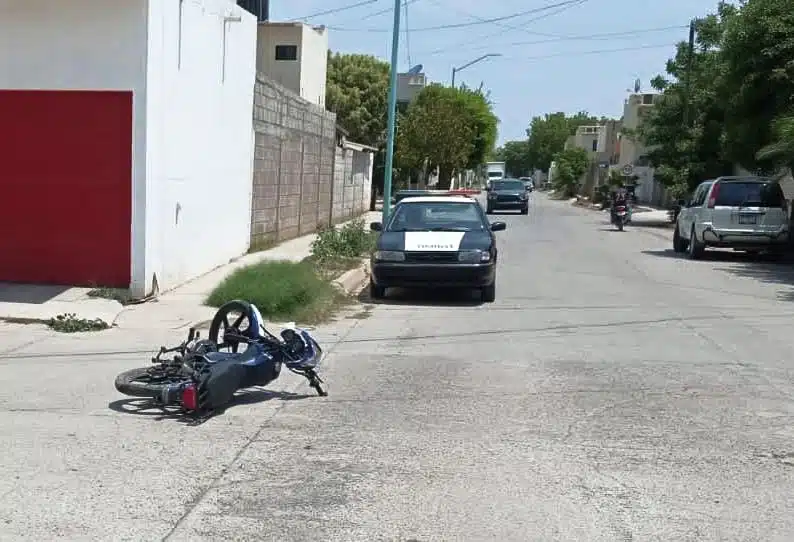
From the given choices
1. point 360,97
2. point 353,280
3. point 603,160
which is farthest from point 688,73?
point 603,160

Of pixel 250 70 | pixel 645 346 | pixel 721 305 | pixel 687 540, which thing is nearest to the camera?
pixel 687 540

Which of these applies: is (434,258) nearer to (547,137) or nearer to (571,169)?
(571,169)

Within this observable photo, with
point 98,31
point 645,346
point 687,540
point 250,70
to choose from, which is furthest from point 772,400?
point 250,70

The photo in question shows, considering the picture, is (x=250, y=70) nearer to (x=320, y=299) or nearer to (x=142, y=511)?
(x=320, y=299)

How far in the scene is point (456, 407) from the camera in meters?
7.38

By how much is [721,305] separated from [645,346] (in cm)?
412

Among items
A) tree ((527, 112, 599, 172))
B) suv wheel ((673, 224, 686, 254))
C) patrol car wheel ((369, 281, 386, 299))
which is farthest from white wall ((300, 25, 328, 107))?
tree ((527, 112, 599, 172))

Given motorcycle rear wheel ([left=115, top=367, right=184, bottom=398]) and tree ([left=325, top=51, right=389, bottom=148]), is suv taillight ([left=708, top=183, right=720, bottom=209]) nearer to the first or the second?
motorcycle rear wheel ([left=115, top=367, right=184, bottom=398])

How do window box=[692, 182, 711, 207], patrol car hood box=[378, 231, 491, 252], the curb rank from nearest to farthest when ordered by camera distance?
patrol car hood box=[378, 231, 491, 252] < the curb < window box=[692, 182, 711, 207]

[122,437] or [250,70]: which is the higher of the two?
[250,70]

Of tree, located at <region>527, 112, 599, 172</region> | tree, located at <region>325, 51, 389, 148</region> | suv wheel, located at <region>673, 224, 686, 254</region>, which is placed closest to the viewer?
suv wheel, located at <region>673, 224, 686, 254</region>

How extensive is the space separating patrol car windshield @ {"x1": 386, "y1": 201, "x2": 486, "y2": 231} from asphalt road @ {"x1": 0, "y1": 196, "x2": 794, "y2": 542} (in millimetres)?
3026

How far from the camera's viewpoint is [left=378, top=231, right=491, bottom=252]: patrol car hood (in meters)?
13.2

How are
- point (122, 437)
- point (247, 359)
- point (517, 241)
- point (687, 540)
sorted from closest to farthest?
point (687, 540)
point (122, 437)
point (247, 359)
point (517, 241)
